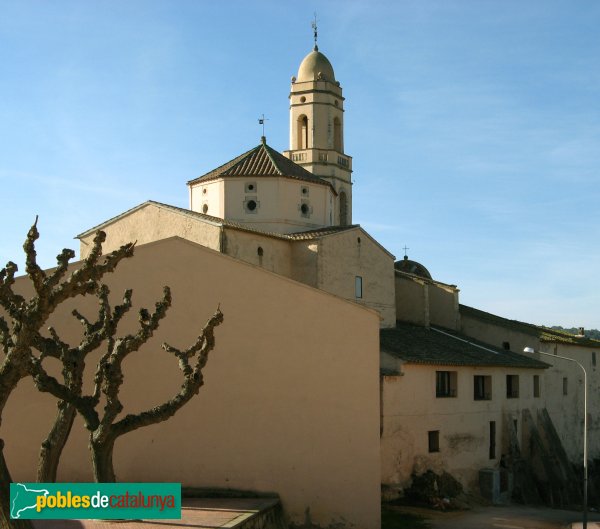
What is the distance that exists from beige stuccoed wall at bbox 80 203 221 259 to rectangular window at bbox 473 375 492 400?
1229 centimetres

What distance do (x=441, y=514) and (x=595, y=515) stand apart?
7.76 metres

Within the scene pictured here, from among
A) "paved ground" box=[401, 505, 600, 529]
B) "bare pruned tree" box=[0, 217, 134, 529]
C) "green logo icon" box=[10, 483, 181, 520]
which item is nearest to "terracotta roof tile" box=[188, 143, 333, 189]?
"paved ground" box=[401, 505, 600, 529]

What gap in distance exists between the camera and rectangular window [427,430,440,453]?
30.8 meters

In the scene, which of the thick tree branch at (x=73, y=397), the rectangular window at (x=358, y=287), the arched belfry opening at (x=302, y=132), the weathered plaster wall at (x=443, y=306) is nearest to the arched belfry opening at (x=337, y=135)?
the arched belfry opening at (x=302, y=132)

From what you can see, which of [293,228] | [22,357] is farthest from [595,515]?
[22,357]

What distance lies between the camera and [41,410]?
21422mm

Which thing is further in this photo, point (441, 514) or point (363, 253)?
point (363, 253)

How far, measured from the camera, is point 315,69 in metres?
46.0

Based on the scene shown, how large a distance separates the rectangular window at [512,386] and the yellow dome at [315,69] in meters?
19.4

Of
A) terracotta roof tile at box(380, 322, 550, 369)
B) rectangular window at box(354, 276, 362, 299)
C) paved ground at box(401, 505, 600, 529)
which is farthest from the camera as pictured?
rectangular window at box(354, 276, 362, 299)

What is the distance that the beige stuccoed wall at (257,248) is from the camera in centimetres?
3067

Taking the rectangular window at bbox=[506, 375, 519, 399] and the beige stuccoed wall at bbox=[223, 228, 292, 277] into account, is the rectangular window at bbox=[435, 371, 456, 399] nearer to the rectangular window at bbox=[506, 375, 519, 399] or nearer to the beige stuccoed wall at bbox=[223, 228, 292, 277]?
the rectangular window at bbox=[506, 375, 519, 399]

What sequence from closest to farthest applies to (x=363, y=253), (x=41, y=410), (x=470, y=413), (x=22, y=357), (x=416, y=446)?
(x=22, y=357)
(x=41, y=410)
(x=416, y=446)
(x=470, y=413)
(x=363, y=253)

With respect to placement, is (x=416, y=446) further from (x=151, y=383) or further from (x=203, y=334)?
(x=203, y=334)
